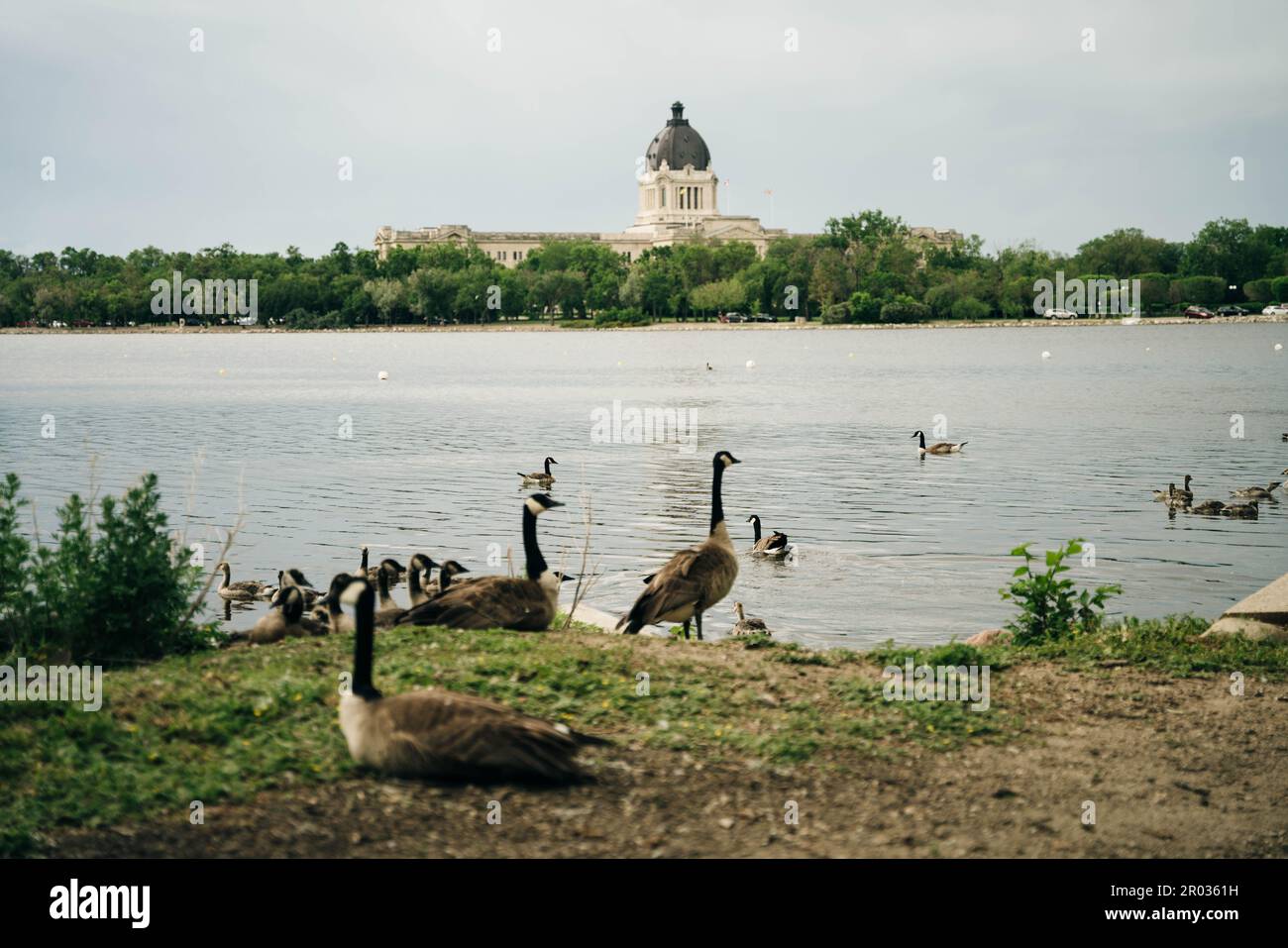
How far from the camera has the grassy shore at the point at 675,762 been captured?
6840 millimetres

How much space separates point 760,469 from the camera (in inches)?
1368

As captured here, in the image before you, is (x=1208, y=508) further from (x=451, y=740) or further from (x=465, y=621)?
(x=451, y=740)

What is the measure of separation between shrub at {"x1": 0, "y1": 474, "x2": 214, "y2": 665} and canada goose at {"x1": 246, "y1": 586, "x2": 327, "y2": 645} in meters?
1.85

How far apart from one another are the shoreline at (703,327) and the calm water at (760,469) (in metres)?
79.6

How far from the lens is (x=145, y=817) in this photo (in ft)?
22.5

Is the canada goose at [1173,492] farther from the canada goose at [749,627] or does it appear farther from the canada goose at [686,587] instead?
the canada goose at [686,587]

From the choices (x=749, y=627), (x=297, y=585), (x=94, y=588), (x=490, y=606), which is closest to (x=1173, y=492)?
(x=749, y=627)

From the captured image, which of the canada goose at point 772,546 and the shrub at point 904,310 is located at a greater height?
the shrub at point 904,310

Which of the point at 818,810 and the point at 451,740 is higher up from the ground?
the point at 451,740

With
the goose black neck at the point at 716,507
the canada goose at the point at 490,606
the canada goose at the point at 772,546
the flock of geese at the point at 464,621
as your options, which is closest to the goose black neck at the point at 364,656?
the flock of geese at the point at 464,621

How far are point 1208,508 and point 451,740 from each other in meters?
22.2
